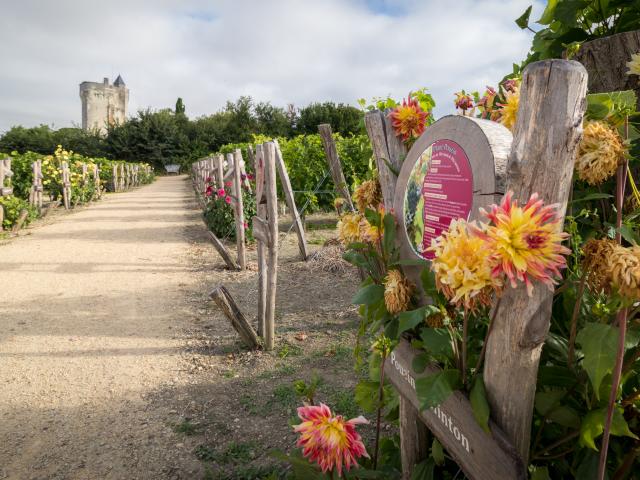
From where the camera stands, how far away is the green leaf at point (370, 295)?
4.79 feet

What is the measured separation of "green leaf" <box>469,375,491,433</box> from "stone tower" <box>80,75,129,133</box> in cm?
5889

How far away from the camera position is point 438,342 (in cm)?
123

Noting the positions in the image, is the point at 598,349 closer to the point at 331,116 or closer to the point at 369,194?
the point at 369,194

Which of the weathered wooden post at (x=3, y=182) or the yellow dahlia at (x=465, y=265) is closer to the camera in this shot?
the yellow dahlia at (x=465, y=265)

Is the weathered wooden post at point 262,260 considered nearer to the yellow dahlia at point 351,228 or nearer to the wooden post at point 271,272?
the wooden post at point 271,272

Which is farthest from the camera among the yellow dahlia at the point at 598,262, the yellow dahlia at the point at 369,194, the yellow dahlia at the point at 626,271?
the yellow dahlia at the point at 369,194

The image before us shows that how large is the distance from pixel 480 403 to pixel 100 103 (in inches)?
2452

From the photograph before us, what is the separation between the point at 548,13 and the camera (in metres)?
1.54

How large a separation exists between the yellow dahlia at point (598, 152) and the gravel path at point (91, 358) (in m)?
2.46

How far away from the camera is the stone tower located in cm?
5459

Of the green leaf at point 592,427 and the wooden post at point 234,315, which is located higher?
the green leaf at point 592,427

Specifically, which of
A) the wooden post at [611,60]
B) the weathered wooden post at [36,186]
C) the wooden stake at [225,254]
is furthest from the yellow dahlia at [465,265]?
the weathered wooden post at [36,186]

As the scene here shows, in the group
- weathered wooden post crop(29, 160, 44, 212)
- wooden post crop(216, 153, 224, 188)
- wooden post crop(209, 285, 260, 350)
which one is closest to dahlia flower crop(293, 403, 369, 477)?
wooden post crop(209, 285, 260, 350)

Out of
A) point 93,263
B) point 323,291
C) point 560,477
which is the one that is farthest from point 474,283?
point 93,263
